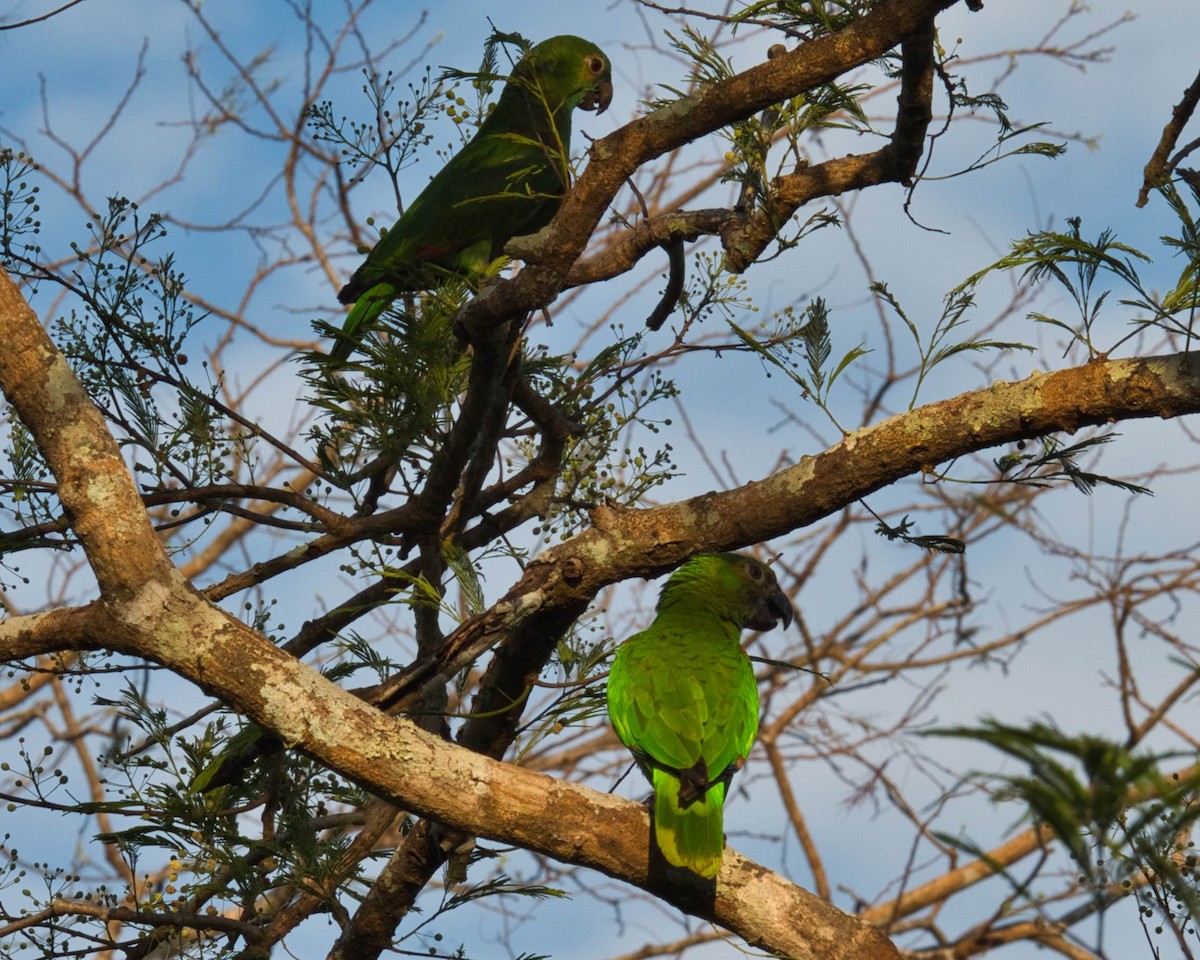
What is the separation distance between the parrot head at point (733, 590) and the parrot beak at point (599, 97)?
2.44 metres

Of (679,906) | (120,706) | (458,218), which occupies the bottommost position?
(679,906)

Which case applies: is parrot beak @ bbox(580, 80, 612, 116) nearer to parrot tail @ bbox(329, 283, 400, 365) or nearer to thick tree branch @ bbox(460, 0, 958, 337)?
parrot tail @ bbox(329, 283, 400, 365)

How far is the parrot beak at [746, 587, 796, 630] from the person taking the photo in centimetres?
406

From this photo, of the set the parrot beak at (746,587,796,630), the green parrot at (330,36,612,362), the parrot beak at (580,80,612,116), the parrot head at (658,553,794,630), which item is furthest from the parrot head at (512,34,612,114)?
the parrot beak at (746,587,796,630)

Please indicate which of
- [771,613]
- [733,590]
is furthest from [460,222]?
[771,613]

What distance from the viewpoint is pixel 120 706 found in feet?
10.9

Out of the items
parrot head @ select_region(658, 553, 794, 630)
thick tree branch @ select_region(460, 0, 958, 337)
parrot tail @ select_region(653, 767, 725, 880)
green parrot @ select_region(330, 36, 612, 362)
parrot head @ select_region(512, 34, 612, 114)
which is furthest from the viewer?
parrot head @ select_region(512, 34, 612, 114)

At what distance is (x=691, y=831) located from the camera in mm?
2729

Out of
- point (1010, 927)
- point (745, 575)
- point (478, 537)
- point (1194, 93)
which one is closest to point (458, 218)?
point (478, 537)

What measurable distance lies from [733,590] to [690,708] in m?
0.94

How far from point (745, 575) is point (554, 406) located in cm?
86

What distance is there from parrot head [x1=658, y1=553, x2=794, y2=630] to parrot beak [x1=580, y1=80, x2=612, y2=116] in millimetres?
2443

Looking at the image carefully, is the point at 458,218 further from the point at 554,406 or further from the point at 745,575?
the point at 745,575

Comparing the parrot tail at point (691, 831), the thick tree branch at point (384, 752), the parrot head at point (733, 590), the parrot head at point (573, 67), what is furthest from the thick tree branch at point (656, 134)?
the parrot head at point (573, 67)
